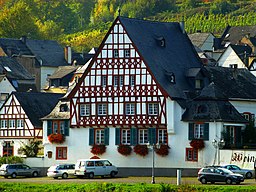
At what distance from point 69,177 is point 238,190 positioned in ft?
85.0

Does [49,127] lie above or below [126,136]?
above

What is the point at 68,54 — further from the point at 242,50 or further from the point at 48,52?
the point at 242,50

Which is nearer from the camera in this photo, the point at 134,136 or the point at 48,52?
the point at 134,136

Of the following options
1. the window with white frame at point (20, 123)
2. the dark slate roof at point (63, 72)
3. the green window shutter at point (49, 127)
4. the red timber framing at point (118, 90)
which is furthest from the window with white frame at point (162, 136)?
the dark slate roof at point (63, 72)

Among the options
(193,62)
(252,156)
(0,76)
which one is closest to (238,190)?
(252,156)

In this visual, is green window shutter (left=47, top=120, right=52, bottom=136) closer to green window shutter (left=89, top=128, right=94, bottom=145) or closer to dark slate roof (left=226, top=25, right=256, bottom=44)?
green window shutter (left=89, top=128, right=94, bottom=145)

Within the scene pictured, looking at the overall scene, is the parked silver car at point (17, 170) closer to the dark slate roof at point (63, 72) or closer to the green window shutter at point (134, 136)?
the green window shutter at point (134, 136)

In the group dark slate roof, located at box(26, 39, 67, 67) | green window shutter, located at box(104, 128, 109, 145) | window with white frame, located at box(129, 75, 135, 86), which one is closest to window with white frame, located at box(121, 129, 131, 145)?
green window shutter, located at box(104, 128, 109, 145)

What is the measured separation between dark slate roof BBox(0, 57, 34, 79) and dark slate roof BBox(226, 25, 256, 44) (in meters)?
43.5

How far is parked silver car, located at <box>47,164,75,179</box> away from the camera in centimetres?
10056

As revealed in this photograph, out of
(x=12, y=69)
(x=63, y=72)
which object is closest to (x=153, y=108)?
(x=12, y=69)

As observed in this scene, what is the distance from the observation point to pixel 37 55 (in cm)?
17438

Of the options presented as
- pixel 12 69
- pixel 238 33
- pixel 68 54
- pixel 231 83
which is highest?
pixel 238 33

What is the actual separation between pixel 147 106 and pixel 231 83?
10.4 metres
